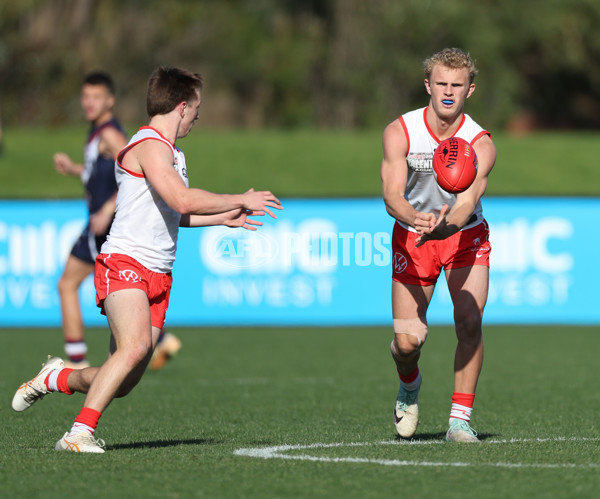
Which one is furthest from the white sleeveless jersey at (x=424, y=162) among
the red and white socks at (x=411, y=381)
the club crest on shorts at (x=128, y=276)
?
the club crest on shorts at (x=128, y=276)

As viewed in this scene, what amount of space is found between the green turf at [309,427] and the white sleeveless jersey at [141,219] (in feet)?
3.54

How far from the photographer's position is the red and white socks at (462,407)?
689cm

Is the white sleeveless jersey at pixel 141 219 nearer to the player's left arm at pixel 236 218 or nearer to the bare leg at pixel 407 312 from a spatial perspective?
the player's left arm at pixel 236 218

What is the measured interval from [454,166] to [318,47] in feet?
120

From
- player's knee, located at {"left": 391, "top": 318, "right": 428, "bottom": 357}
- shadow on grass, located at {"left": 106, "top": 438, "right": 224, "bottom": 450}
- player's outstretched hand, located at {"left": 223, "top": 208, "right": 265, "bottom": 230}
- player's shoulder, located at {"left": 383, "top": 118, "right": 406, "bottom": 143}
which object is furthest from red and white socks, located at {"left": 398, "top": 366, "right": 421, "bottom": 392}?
player's outstretched hand, located at {"left": 223, "top": 208, "right": 265, "bottom": 230}

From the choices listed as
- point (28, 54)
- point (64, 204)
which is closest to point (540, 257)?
point (64, 204)

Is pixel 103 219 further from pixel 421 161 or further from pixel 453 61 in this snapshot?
pixel 453 61

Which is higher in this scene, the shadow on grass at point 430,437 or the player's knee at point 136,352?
the player's knee at point 136,352

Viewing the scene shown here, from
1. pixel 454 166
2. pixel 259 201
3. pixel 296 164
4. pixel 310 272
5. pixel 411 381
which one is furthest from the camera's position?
pixel 296 164

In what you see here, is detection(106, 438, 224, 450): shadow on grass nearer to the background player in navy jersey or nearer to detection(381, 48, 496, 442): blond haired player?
detection(381, 48, 496, 442): blond haired player

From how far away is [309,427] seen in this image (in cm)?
748

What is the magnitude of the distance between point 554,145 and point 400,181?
74.8 feet

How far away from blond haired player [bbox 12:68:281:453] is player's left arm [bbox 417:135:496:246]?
3.16 feet

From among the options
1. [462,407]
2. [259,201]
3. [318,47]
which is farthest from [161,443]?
[318,47]
